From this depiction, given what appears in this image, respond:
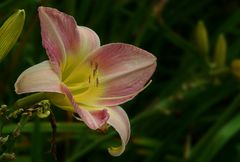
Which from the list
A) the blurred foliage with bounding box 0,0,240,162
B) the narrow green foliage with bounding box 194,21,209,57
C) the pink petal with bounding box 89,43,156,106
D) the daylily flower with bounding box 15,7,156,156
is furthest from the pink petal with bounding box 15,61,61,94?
the narrow green foliage with bounding box 194,21,209,57

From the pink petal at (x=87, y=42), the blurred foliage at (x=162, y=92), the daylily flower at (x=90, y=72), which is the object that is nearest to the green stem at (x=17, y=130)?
the daylily flower at (x=90, y=72)

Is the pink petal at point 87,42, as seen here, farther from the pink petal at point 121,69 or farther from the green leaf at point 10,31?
the green leaf at point 10,31

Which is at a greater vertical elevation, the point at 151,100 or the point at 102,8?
the point at 102,8

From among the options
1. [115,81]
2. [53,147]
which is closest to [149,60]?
[115,81]

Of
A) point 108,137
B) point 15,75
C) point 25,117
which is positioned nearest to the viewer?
point 25,117

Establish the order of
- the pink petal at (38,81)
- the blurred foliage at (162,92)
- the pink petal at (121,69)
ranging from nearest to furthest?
the pink petal at (38,81) → the pink petal at (121,69) → the blurred foliage at (162,92)

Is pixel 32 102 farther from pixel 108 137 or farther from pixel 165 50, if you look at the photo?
pixel 165 50
